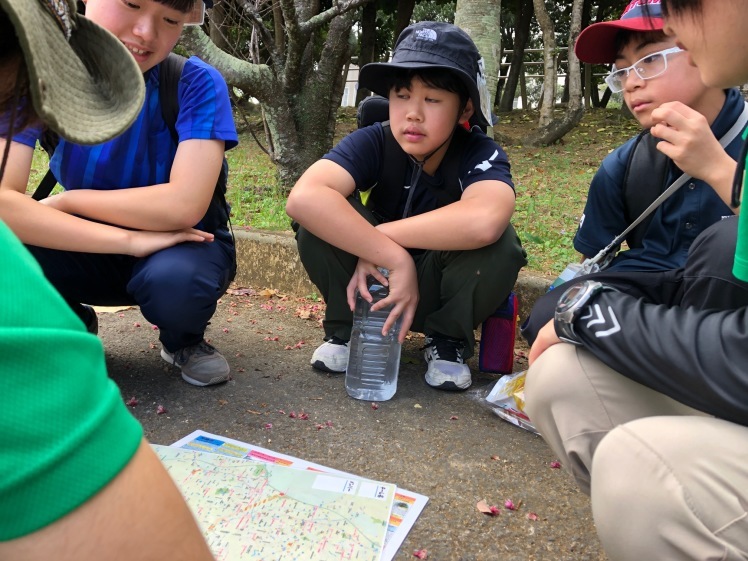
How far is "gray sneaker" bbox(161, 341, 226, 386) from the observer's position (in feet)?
8.55

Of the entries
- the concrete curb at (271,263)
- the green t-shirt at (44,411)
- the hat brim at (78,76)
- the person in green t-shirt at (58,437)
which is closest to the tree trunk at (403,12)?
the concrete curb at (271,263)

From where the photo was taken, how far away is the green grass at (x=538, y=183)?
163 inches

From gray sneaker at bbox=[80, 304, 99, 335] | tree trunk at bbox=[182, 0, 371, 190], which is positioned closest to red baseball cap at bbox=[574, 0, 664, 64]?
gray sneaker at bbox=[80, 304, 99, 335]

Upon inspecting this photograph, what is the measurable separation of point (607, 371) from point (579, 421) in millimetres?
128

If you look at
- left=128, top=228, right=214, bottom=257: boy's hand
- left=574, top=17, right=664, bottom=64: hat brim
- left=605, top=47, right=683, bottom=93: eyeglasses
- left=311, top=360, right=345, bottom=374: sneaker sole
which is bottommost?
left=311, top=360, right=345, bottom=374: sneaker sole

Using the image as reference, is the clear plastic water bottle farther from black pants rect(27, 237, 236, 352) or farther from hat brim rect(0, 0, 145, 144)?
hat brim rect(0, 0, 145, 144)

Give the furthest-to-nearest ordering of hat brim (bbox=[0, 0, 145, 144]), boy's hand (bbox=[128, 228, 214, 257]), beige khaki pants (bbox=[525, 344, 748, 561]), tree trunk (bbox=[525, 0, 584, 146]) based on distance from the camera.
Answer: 1. tree trunk (bbox=[525, 0, 584, 146])
2. boy's hand (bbox=[128, 228, 214, 257])
3. beige khaki pants (bbox=[525, 344, 748, 561])
4. hat brim (bbox=[0, 0, 145, 144])

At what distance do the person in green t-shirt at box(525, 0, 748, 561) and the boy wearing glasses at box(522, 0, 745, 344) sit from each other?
19.2 inches

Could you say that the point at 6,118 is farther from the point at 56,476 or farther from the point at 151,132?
the point at 151,132

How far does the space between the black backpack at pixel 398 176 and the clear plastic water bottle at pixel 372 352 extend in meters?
0.36

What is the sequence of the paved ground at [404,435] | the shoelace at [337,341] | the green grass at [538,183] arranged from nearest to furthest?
1. the paved ground at [404,435]
2. the shoelace at [337,341]
3. the green grass at [538,183]

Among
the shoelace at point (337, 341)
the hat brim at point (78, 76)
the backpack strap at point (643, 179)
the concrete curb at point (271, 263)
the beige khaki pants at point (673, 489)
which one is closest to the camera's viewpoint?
the hat brim at point (78, 76)

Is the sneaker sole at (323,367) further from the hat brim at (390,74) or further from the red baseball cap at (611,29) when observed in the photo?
the red baseball cap at (611,29)

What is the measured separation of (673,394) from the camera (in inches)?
52.2
